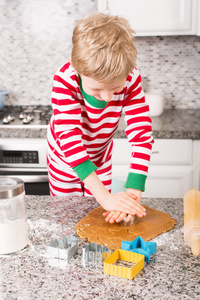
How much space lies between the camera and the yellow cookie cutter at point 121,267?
0.79 m

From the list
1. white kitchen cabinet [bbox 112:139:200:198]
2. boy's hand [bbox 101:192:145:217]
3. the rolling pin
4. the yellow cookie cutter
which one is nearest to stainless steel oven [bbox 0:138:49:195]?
white kitchen cabinet [bbox 112:139:200:198]

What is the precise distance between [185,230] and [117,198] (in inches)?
9.0

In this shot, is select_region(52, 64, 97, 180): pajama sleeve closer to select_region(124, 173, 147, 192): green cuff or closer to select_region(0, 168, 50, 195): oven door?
select_region(124, 173, 147, 192): green cuff

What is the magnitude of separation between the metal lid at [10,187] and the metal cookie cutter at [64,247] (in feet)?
0.50

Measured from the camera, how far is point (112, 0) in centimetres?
219

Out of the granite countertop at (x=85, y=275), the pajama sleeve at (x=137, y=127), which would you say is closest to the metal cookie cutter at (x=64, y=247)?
the granite countertop at (x=85, y=275)

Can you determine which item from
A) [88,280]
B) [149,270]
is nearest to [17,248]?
[88,280]

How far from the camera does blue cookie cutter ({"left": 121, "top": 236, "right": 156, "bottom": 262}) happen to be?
34.1 inches

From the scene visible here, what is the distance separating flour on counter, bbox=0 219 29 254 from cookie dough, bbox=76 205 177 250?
0.16m

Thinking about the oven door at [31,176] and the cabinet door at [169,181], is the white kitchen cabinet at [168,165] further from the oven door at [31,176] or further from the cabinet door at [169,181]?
the oven door at [31,176]

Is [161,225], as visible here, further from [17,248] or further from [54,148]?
[54,148]

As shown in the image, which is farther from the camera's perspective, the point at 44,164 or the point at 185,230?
the point at 44,164

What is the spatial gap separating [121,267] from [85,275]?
82 mm

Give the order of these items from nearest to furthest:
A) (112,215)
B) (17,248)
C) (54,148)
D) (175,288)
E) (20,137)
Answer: (175,288)
(17,248)
(112,215)
(54,148)
(20,137)
